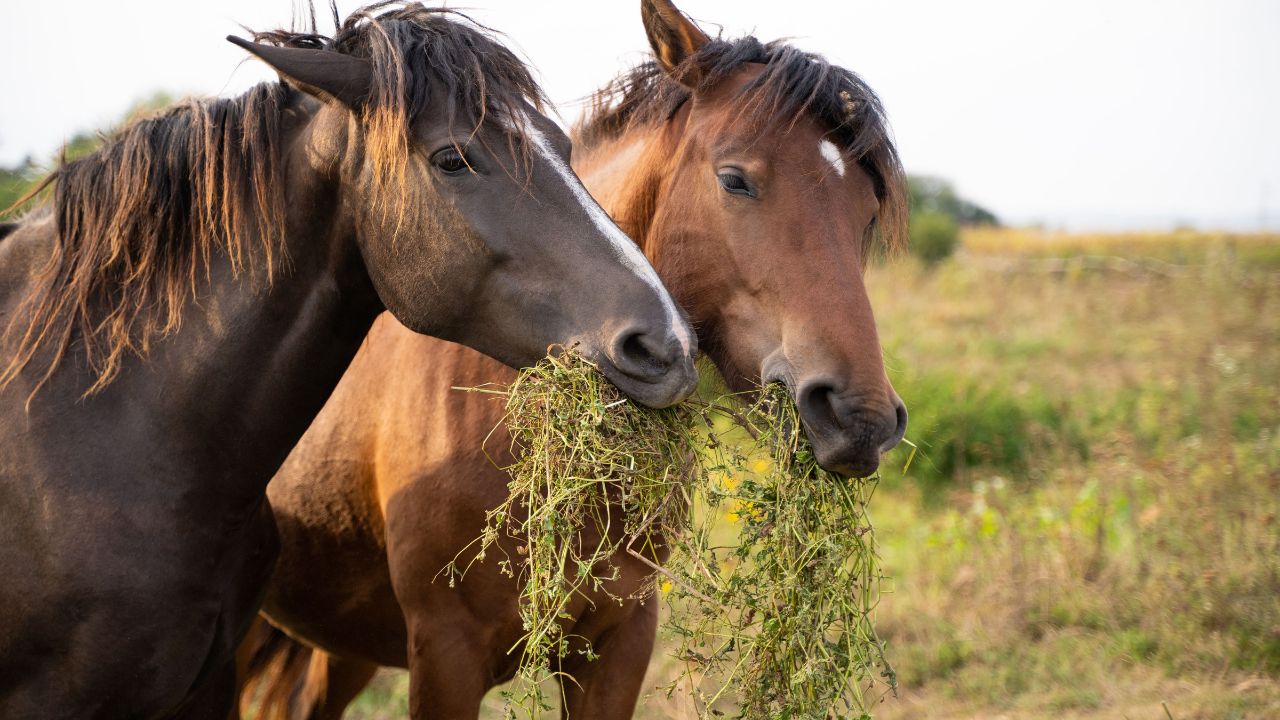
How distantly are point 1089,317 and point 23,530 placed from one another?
14834 mm

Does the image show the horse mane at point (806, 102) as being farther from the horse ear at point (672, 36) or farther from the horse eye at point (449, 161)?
the horse eye at point (449, 161)

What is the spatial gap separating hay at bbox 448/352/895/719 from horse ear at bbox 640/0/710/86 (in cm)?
118

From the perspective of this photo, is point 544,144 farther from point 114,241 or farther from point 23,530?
point 23,530

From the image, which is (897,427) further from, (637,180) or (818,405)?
(637,180)

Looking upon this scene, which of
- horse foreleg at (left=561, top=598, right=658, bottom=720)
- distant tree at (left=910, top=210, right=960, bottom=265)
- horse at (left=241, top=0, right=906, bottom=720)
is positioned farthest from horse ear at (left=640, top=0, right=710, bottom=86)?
distant tree at (left=910, top=210, right=960, bottom=265)

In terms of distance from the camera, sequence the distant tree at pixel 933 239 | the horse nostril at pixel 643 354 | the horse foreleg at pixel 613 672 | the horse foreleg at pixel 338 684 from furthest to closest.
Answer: the distant tree at pixel 933 239
the horse foreleg at pixel 338 684
the horse foreleg at pixel 613 672
the horse nostril at pixel 643 354

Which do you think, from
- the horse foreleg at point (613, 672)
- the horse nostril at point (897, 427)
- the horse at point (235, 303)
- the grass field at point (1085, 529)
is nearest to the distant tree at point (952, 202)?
the grass field at point (1085, 529)

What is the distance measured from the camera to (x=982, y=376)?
11180 millimetres

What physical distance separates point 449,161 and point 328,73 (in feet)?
1.20

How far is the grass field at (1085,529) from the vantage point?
16.3ft

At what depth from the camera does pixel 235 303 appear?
252 cm

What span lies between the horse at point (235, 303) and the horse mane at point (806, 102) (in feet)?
2.16

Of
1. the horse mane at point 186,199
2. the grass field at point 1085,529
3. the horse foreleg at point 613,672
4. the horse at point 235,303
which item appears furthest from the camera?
the grass field at point 1085,529

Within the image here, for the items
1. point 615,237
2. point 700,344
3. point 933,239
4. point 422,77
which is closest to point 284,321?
point 422,77
